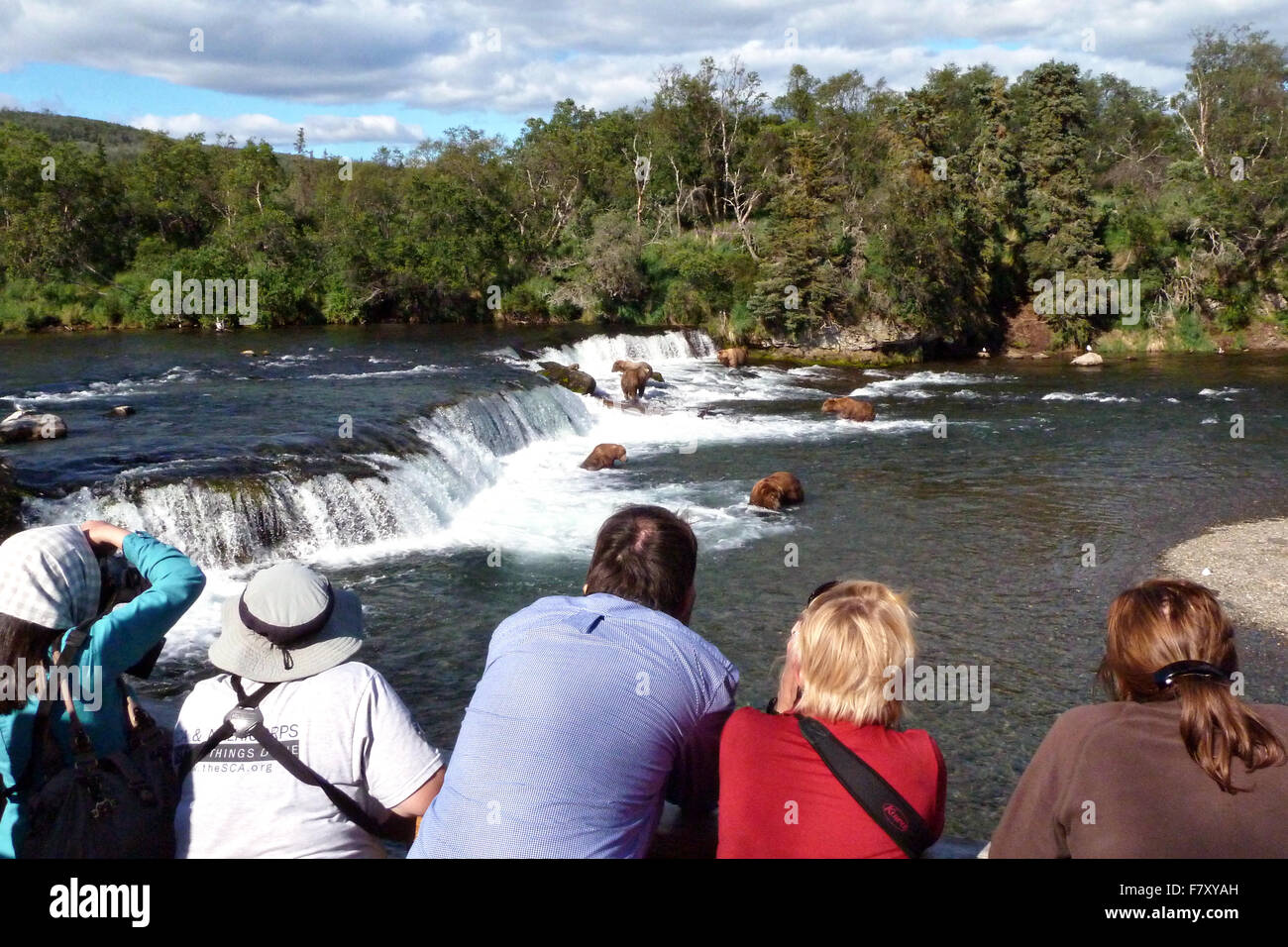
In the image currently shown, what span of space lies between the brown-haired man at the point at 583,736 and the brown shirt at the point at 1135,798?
32.4 inches

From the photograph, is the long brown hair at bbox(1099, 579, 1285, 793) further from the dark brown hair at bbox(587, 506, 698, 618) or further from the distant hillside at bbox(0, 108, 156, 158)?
the distant hillside at bbox(0, 108, 156, 158)

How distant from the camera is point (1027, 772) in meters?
2.70

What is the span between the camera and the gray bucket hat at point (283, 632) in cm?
281

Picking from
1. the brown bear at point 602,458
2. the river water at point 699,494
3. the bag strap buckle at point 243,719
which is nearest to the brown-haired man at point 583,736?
the bag strap buckle at point 243,719

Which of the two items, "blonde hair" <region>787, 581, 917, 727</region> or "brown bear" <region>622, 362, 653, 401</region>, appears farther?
"brown bear" <region>622, 362, 653, 401</region>

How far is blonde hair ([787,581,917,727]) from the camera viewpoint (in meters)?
2.61

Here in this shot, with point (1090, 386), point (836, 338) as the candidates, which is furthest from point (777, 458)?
point (836, 338)

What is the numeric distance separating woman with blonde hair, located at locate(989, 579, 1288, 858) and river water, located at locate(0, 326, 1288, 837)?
14.3 feet

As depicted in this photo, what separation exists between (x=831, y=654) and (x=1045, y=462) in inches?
683

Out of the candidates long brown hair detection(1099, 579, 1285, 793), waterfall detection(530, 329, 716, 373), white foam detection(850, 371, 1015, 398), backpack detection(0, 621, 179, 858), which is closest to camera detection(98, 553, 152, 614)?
backpack detection(0, 621, 179, 858)

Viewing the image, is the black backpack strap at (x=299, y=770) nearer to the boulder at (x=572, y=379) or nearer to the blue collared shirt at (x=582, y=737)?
the blue collared shirt at (x=582, y=737)

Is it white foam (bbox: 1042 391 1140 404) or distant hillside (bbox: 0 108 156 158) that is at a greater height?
distant hillside (bbox: 0 108 156 158)
